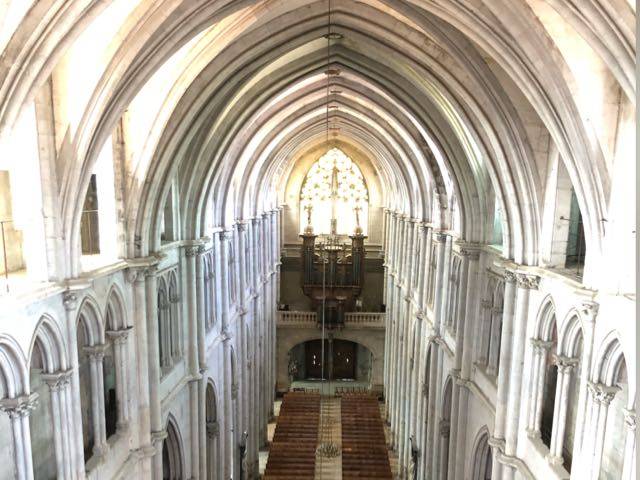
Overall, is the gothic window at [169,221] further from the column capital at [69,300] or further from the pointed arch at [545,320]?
the pointed arch at [545,320]

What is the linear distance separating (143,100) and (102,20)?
2.91 metres

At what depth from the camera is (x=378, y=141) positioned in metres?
25.3

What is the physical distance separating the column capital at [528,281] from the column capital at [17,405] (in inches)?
324

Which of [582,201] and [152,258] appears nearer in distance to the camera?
[582,201]

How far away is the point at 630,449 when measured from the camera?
6.60m

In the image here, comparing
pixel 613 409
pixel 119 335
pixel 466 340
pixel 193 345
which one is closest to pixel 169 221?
pixel 193 345

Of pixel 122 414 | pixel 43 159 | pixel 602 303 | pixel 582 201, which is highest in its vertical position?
pixel 43 159

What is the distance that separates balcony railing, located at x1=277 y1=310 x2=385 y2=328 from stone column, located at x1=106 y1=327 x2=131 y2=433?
2064 cm

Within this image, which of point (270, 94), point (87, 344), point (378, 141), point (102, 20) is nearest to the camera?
point (102, 20)

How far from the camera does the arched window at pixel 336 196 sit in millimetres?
34844

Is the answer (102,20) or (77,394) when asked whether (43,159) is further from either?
(77,394)

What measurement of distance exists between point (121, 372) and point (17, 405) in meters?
3.38

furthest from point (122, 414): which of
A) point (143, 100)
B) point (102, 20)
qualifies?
point (102, 20)

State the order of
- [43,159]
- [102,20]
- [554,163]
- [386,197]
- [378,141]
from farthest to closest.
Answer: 1. [386,197]
2. [378,141]
3. [554,163]
4. [102,20]
5. [43,159]
